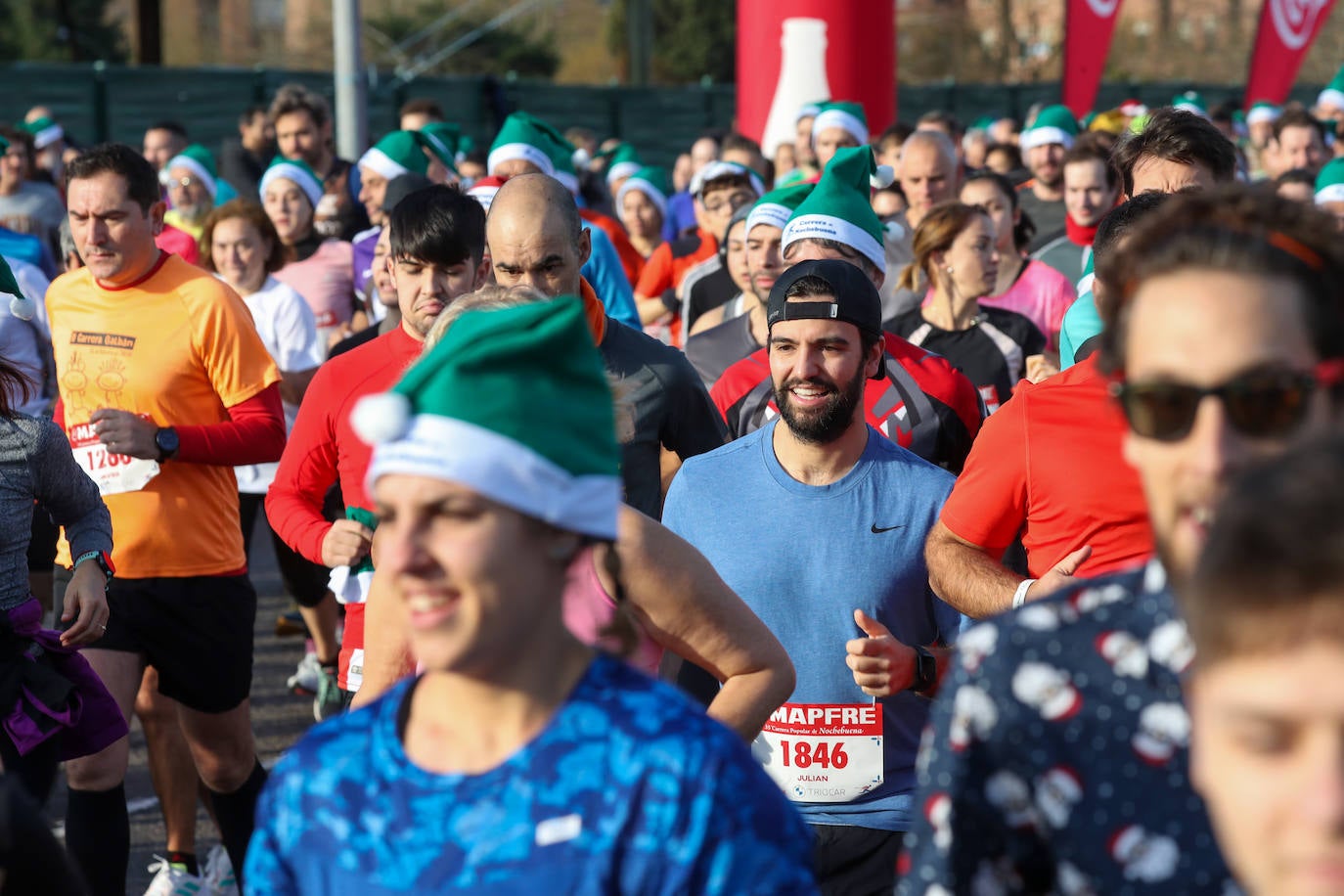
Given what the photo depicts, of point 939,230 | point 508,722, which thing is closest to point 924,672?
point 508,722

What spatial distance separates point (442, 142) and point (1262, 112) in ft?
26.4

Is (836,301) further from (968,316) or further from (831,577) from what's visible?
(968,316)

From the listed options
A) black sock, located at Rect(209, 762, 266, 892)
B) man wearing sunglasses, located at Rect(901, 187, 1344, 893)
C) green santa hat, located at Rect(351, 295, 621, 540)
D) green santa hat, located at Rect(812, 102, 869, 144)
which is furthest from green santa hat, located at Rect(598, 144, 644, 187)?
man wearing sunglasses, located at Rect(901, 187, 1344, 893)

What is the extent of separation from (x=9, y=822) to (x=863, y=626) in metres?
1.66

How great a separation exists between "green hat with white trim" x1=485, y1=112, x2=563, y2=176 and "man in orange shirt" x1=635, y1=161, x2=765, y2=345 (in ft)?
2.86

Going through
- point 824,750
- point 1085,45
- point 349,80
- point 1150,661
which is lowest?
point 824,750

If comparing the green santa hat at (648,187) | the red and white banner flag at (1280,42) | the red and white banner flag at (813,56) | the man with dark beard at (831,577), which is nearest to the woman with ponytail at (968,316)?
the man with dark beard at (831,577)

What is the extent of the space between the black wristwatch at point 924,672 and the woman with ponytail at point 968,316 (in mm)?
2884

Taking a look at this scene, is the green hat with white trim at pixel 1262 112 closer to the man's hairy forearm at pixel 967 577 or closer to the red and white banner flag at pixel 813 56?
the red and white banner flag at pixel 813 56

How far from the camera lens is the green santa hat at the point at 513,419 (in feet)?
6.61

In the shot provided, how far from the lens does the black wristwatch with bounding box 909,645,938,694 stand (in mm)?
3454

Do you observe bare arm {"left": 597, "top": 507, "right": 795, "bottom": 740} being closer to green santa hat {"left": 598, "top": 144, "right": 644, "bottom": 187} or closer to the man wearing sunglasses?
the man wearing sunglasses

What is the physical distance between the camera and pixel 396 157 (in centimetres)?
925

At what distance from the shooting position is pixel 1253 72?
53.8ft
